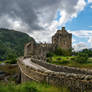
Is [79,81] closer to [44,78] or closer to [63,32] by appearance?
[44,78]

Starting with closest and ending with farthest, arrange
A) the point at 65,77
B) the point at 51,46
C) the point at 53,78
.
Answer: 1. the point at 65,77
2. the point at 53,78
3. the point at 51,46

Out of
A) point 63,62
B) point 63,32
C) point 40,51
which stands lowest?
point 63,62

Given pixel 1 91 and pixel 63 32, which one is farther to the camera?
pixel 63 32

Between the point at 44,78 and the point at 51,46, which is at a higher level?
the point at 51,46

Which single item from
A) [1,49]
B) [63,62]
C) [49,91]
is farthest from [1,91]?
[1,49]

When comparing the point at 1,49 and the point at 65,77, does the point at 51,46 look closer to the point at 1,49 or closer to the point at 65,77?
the point at 65,77

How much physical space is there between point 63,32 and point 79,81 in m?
57.1

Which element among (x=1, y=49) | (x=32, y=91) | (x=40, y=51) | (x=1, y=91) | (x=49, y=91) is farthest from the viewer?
(x=1, y=49)

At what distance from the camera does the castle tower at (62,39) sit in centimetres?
5884

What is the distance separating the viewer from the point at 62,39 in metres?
59.4

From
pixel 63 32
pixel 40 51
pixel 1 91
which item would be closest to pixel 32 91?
pixel 1 91

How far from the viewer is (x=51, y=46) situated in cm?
5522

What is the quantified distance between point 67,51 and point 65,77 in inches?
2060

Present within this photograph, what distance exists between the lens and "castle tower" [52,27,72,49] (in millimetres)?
58844
